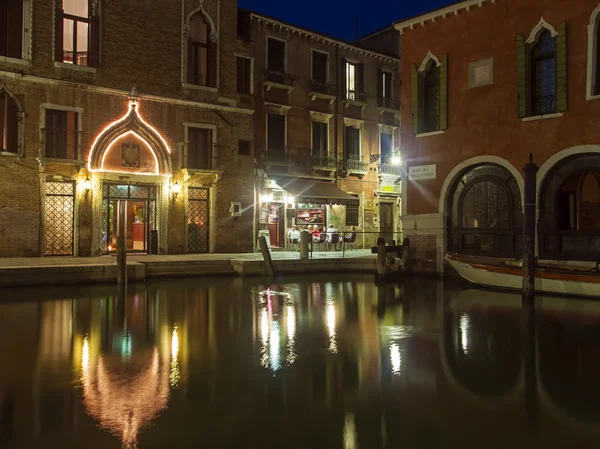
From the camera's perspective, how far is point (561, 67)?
14234mm

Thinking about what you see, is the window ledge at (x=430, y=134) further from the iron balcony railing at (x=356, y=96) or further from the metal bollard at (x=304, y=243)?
the iron balcony railing at (x=356, y=96)

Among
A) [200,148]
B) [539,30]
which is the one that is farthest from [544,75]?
[200,148]

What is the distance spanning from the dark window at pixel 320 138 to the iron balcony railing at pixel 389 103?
3567 millimetres

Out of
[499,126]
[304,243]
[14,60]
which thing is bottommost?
[304,243]

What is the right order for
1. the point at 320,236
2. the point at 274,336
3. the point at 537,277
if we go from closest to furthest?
the point at 274,336, the point at 537,277, the point at 320,236

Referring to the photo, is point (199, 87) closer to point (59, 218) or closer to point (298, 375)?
point (59, 218)

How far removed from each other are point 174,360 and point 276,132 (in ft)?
58.4

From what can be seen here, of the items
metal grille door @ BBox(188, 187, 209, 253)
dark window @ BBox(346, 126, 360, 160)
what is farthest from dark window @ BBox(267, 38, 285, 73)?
metal grille door @ BBox(188, 187, 209, 253)

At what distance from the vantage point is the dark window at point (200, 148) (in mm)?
21062

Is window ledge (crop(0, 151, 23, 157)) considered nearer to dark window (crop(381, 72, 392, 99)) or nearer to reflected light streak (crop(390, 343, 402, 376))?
reflected light streak (crop(390, 343, 402, 376))

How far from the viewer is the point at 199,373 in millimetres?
6141

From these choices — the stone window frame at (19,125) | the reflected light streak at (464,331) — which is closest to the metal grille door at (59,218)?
the stone window frame at (19,125)

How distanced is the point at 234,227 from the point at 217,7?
879 cm

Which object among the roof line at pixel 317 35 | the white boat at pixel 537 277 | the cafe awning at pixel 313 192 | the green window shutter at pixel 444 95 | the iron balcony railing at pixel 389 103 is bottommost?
the white boat at pixel 537 277
